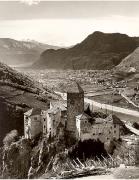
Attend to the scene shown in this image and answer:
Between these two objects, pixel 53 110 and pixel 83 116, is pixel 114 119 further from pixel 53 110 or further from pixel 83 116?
pixel 53 110

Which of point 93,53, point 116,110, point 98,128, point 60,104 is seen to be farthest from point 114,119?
point 93,53

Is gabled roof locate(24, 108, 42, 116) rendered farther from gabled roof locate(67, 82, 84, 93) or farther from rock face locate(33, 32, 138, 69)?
rock face locate(33, 32, 138, 69)

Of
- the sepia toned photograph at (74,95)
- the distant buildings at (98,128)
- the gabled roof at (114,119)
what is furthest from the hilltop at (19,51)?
the gabled roof at (114,119)

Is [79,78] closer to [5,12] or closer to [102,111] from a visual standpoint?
[102,111]

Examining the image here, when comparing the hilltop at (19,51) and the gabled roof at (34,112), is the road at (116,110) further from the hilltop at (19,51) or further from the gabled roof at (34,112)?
the hilltop at (19,51)

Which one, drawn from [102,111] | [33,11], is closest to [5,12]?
[33,11]

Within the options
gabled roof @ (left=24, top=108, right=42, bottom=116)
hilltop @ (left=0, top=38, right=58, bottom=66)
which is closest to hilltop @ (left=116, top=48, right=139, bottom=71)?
hilltop @ (left=0, top=38, right=58, bottom=66)
